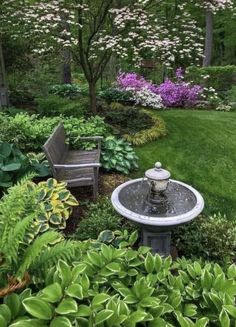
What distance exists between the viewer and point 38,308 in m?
1.91

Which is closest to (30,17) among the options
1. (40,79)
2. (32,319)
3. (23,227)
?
(40,79)

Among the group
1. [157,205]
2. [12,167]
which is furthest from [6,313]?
[12,167]

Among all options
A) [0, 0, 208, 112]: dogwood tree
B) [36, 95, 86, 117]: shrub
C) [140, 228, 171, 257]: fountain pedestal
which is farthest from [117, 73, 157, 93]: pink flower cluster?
[140, 228, 171, 257]: fountain pedestal

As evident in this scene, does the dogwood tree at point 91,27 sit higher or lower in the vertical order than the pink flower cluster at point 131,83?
higher

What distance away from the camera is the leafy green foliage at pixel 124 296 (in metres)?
1.94

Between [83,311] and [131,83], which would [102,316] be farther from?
[131,83]

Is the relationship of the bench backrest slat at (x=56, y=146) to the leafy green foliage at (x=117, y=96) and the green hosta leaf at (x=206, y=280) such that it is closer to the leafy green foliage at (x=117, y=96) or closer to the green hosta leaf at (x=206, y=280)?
the green hosta leaf at (x=206, y=280)

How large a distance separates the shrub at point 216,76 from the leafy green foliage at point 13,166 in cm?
1015

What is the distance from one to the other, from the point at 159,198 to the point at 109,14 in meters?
6.59

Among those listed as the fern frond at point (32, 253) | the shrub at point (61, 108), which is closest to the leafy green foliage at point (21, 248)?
the fern frond at point (32, 253)

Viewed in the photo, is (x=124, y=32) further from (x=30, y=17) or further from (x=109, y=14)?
(x=30, y=17)

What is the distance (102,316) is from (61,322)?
218 mm

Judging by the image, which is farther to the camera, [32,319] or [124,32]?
[124,32]

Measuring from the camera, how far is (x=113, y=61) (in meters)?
14.6
